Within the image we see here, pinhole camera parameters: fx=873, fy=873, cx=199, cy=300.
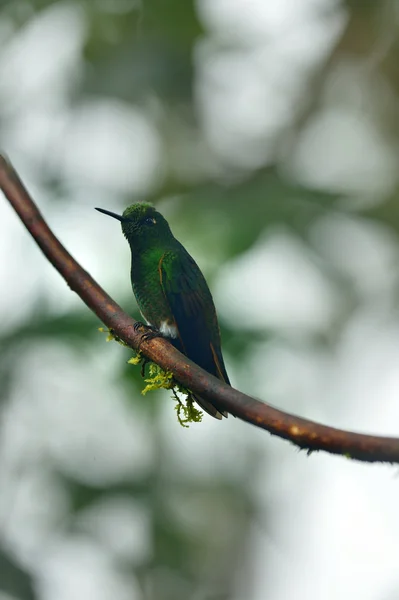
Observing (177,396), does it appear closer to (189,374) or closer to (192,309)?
(192,309)

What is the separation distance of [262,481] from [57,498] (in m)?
2.56

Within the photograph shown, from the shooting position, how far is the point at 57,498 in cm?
746

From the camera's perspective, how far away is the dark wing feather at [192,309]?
184 centimetres

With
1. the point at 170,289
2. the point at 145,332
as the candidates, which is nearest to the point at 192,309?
the point at 170,289

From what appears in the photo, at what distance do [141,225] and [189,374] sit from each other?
646 mm

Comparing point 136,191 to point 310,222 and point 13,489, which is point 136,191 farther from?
point 13,489

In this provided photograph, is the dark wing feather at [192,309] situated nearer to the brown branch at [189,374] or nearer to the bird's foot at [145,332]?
the bird's foot at [145,332]

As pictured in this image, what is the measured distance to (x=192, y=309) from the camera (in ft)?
6.60

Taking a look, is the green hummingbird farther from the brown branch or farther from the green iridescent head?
the brown branch

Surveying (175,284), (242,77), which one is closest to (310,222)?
(242,77)

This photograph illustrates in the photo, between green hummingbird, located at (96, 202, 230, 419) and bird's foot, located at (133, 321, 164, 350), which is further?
green hummingbird, located at (96, 202, 230, 419)

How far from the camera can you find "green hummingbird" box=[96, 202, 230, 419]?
1.88 meters

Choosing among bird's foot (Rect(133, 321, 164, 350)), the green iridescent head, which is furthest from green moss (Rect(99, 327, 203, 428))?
the green iridescent head

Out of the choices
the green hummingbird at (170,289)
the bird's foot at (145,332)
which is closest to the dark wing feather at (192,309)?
the green hummingbird at (170,289)
